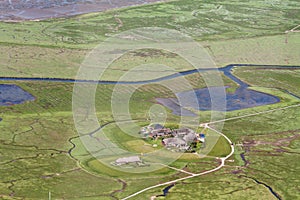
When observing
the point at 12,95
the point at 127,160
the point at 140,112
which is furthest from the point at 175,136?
the point at 12,95

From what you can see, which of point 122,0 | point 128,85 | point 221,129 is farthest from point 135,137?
point 122,0

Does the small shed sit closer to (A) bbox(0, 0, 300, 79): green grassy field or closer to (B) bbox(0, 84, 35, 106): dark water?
(B) bbox(0, 84, 35, 106): dark water

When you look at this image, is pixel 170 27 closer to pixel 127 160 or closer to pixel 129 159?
pixel 129 159

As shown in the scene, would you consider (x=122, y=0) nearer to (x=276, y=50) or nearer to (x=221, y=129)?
(x=276, y=50)

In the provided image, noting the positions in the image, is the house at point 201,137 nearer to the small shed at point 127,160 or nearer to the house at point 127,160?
the small shed at point 127,160

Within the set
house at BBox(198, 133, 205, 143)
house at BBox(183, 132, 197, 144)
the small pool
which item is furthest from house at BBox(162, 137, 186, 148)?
the small pool
